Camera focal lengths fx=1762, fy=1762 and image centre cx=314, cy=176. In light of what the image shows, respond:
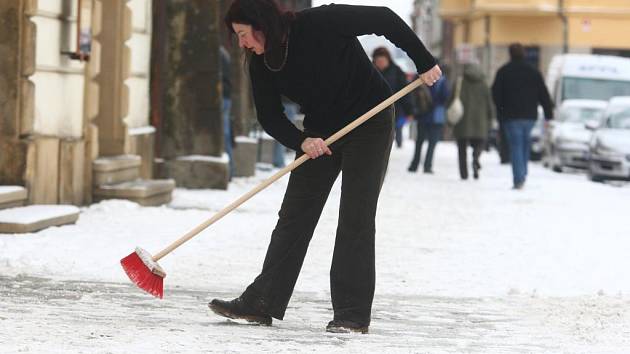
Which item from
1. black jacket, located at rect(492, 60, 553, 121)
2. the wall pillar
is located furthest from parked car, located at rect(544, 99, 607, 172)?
the wall pillar

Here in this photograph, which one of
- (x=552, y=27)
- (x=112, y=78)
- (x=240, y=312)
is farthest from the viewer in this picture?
(x=552, y=27)

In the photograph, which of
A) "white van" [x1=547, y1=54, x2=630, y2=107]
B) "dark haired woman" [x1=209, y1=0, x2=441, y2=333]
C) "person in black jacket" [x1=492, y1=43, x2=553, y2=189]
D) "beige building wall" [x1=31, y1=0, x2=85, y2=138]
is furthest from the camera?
"white van" [x1=547, y1=54, x2=630, y2=107]

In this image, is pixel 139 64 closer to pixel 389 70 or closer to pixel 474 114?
pixel 389 70

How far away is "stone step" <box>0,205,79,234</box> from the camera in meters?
11.8

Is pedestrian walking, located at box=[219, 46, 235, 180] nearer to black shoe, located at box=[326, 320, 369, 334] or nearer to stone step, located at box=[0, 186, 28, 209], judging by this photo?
stone step, located at box=[0, 186, 28, 209]

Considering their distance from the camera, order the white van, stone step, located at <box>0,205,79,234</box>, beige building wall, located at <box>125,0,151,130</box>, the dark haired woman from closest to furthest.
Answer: the dark haired woman → stone step, located at <box>0,205,79,234</box> → beige building wall, located at <box>125,0,151,130</box> → the white van

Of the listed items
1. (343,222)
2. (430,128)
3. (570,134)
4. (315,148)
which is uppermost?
(315,148)

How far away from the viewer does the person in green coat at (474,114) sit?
24.4 m

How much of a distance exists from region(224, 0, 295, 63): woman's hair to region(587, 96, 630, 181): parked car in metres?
19.0

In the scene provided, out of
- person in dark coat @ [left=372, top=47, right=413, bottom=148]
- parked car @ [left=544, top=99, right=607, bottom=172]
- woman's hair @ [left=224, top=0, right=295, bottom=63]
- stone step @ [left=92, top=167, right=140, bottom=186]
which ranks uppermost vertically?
woman's hair @ [left=224, top=0, right=295, bottom=63]

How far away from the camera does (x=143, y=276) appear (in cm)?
793

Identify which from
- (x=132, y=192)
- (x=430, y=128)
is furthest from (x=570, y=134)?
(x=132, y=192)

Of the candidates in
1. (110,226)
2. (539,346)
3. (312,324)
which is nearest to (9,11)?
(110,226)

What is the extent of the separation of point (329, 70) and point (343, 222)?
691 mm
